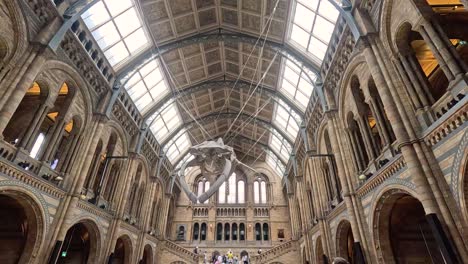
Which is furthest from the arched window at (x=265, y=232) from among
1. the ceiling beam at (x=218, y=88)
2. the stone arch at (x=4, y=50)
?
the stone arch at (x=4, y=50)

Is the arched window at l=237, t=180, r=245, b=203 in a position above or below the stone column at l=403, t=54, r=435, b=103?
above

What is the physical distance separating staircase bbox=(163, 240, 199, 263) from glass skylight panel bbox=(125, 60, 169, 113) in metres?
15.0

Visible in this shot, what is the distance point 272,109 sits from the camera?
26406 millimetres

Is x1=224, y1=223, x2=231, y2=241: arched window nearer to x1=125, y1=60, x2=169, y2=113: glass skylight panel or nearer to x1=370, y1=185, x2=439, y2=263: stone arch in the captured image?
x1=125, y1=60, x2=169, y2=113: glass skylight panel

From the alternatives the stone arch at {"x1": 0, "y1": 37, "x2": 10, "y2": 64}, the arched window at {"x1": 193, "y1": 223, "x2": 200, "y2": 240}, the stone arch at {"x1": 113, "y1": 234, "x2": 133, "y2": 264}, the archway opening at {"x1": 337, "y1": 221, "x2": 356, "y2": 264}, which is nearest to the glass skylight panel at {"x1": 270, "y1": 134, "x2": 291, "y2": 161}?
the arched window at {"x1": 193, "y1": 223, "x2": 200, "y2": 240}

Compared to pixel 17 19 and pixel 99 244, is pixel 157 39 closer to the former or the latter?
pixel 17 19

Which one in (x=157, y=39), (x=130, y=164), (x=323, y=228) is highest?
(x=157, y=39)

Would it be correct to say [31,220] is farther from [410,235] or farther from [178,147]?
[178,147]

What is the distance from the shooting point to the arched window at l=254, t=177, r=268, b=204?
34.7 metres

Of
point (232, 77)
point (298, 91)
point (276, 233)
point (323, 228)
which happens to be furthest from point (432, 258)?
point (276, 233)

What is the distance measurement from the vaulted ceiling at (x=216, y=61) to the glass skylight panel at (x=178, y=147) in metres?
0.59

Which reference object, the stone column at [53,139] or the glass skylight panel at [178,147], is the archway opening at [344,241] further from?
the glass skylight panel at [178,147]

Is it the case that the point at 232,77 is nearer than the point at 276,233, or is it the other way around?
the point at 232,77

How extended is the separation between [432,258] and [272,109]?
59.4 feet
